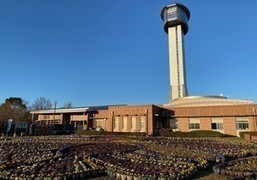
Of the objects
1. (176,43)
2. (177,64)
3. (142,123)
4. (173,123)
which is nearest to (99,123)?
(142,123)

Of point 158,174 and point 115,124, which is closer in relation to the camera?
point 158,174

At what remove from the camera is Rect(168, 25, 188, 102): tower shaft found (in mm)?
65875

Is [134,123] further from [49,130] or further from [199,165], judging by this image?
[199,165]

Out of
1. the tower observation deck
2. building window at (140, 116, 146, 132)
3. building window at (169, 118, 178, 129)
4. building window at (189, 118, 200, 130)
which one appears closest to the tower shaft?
the tower observation deck

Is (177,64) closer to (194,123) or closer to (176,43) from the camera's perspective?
(176,43)

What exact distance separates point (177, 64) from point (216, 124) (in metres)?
36.8

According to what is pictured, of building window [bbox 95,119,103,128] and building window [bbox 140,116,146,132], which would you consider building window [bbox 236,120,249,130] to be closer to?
building window [bbox 140,116,146,132]

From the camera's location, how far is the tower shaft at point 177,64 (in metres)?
65.9

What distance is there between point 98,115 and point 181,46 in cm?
3910

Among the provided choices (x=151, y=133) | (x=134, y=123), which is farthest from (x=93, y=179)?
(x=134, y=123)

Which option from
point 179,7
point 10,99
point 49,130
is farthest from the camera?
point 179,7

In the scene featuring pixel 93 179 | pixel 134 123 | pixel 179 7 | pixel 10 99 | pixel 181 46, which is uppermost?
pixel 179 7

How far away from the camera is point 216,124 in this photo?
1315 inches

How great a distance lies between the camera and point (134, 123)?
3609cm
